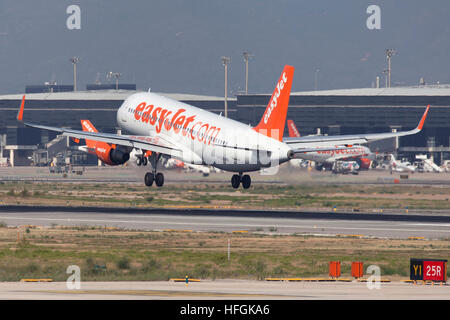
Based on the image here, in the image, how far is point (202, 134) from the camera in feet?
281

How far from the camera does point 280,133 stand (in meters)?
80.1

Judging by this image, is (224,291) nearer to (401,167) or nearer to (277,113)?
(277,113)

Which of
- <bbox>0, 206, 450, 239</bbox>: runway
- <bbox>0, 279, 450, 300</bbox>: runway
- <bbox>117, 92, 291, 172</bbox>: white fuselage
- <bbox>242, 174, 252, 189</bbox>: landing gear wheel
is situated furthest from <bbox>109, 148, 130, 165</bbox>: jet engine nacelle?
<bbox>0, 279, 450, 300</bbox>: runway

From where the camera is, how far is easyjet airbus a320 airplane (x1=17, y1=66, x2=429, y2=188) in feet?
263

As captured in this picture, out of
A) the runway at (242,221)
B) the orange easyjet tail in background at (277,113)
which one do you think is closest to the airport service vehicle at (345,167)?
the runway at (242,221)

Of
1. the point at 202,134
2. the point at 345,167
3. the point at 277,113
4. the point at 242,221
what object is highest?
the point at 277,113

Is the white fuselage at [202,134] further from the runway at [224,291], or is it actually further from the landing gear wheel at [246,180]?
the runway at [224,291]

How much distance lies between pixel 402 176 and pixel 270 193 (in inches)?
1666

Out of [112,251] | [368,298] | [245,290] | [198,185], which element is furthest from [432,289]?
[198,185]

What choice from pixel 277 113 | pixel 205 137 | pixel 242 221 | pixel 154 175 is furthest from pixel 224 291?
pixel 154 175

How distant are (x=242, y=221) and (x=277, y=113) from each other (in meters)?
10.1

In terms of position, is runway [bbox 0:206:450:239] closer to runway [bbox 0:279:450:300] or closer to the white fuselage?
the white fuselage

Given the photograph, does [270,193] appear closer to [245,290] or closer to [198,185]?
[198,185]
